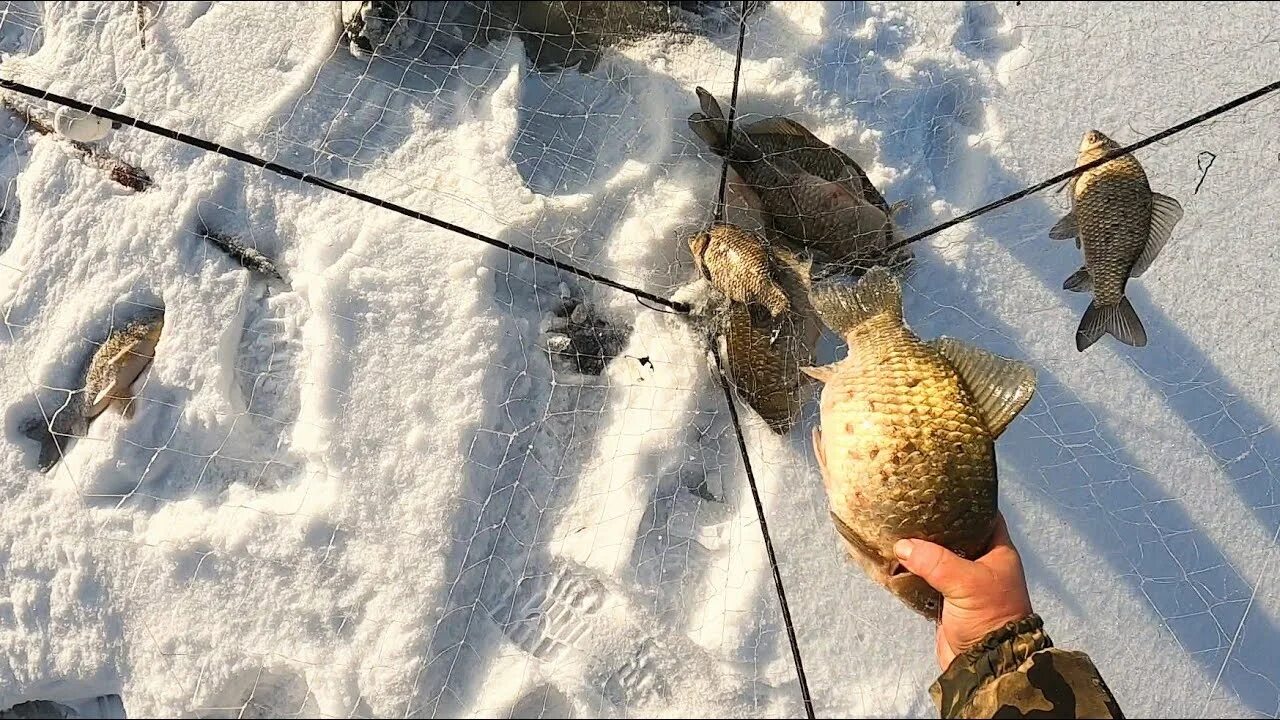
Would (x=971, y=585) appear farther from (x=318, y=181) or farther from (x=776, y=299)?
(x=318, y=181)

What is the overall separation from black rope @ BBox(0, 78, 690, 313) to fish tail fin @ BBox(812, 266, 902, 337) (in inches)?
22.6

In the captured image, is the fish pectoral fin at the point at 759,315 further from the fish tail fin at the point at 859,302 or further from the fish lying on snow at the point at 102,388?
the fish lying on snow at the point at 102,388

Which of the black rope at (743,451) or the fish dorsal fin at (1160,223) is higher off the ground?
the fish dorsal fin at (1160,223)

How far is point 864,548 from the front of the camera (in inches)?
76.5

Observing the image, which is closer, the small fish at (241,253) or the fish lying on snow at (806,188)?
the fish lying on snow at (806,188)

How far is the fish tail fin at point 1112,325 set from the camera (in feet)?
8.09

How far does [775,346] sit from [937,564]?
2.84 feet

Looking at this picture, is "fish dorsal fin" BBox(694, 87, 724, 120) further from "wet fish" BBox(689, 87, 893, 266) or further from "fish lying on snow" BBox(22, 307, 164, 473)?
"fish lying on snow" BBox(22, 307, 164, 473)

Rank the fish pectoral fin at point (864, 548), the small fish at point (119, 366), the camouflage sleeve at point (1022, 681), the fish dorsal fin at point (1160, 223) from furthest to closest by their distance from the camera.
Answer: the small fish at point (119, 366) → the fish dorsal fin at point (1160, 223) → the fish pectoral fin at point (864, 548) → the camouflage sleeve at point (1022, 681)

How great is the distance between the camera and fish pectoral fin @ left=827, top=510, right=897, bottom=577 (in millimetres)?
1922

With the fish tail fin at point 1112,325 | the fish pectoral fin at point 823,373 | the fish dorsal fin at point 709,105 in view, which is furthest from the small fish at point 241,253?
the fish tail fin at point 1112,325

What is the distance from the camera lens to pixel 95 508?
251 cm

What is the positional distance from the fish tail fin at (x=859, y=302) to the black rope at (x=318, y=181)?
0.57 m

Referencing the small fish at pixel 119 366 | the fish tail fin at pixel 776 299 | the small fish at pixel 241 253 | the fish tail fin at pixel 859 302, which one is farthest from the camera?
the small fish at pixel 241 253
